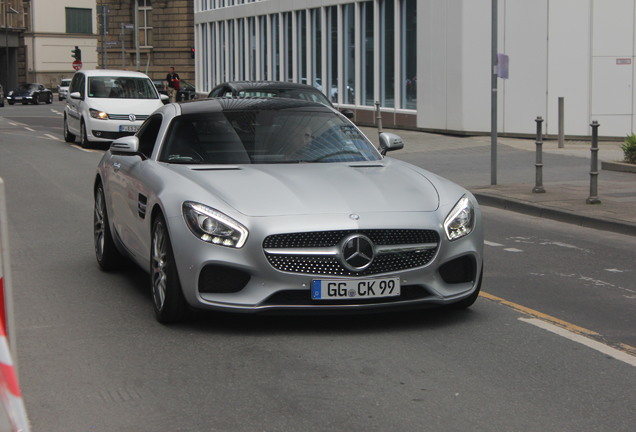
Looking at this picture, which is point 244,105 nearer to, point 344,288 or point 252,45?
point 344,288

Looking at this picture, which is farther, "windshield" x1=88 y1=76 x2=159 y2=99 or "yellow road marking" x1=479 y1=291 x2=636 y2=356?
"windshield" x1=88 y1=76 x2=159 y2=99

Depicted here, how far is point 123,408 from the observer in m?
5.41

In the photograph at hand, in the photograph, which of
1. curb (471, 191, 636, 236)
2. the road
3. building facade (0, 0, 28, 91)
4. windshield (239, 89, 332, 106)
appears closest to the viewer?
the road

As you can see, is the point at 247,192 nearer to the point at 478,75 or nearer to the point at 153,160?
the point at 153,160

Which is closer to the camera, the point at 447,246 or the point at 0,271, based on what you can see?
the point at 0,271

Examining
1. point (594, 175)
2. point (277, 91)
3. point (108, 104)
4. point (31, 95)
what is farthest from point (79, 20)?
point (594, 175)

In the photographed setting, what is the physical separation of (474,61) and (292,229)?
21.5 meters

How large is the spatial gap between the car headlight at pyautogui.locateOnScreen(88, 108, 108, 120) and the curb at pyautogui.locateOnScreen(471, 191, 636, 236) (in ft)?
39.5

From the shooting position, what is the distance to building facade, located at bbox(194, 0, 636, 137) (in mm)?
25453

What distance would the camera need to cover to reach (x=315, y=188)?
283 inches

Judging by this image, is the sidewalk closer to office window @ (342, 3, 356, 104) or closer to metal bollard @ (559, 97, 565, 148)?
metal bollard @ (559, 97, 565, 148)

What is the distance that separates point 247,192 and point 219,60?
154 feet

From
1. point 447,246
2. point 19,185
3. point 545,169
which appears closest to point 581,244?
point 447,246

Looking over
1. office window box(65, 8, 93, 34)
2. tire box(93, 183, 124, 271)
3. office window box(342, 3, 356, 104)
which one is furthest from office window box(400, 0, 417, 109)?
office window box(65, 8, 93, 34)
